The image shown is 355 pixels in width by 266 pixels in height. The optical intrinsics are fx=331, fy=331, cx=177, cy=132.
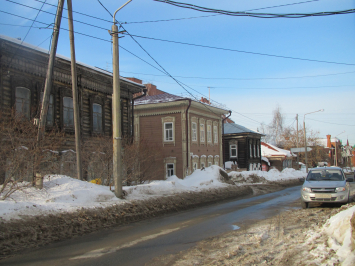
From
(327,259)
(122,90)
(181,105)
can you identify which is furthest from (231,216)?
(181,105)

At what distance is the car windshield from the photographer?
12570 mm

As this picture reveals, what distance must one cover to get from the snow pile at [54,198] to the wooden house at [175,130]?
1678 centimetres

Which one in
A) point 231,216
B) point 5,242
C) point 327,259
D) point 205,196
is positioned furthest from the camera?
point 205,196

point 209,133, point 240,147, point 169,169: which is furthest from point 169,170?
point 240,147

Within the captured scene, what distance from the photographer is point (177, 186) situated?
16391 mm

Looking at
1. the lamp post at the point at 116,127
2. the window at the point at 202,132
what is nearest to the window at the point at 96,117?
the lamp post at the point at 116,127

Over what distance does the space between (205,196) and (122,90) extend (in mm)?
9838

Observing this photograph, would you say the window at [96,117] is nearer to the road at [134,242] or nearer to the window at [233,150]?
the road at [134,242]

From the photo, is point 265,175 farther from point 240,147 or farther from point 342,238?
point 342,238

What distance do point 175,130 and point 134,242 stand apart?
22389mm

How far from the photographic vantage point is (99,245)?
23.1 ft

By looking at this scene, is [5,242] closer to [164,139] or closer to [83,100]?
[83,100]

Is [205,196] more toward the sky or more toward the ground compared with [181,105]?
more toward the ground

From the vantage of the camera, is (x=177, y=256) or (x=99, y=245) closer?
(x=177, y=256)
